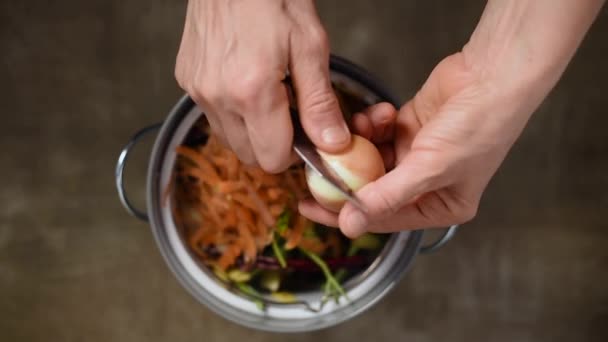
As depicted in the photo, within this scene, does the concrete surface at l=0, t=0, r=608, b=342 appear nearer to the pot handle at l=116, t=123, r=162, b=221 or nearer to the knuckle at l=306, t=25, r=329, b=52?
the pot handle at l=116, t=123, r=162, b=221

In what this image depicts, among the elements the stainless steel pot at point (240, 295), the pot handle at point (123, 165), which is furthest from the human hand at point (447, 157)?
the pot handle at point (123, 165)

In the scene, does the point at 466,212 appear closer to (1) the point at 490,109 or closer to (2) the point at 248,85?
(1) the point at 490,109

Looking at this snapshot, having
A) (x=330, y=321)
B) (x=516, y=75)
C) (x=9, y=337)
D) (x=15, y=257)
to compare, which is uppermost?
(x=516, y=75)

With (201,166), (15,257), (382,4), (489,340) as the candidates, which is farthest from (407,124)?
(15,257)

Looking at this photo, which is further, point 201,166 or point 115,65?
point 115,65

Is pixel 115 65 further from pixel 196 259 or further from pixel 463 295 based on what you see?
pixel 463 295

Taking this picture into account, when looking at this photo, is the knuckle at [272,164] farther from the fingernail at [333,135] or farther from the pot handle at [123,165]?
the pot handle at [123,165]

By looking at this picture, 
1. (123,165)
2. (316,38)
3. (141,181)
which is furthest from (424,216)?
(141,181)
